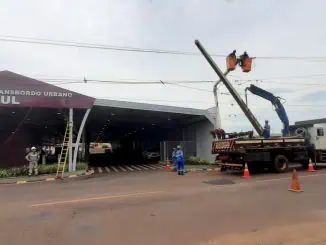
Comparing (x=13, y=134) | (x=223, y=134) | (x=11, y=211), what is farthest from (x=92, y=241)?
(x=13, y=134)

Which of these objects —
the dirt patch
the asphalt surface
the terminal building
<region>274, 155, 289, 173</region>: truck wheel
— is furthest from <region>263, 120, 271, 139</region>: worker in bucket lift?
the dirt patch

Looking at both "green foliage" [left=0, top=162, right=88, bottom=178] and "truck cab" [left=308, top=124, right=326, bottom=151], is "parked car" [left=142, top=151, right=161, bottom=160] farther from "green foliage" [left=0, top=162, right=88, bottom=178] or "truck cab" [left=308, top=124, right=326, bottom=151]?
"truck cab" [left=308, top=124, right=326, bottom=151]

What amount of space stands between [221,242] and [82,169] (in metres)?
19.0

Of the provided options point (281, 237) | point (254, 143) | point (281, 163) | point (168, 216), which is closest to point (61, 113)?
point (254, 143)

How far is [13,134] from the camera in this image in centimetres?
2927

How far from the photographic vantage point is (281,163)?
2008 cm

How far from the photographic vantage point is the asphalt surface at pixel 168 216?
705 cm

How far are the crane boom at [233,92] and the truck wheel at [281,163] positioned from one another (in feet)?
8.80

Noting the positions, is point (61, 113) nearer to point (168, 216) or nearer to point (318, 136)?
point (318, 136)

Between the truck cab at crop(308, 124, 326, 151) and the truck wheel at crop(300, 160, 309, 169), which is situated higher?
the truck cab at crop(308, 124, 326, 151)

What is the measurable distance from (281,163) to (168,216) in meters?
12.8

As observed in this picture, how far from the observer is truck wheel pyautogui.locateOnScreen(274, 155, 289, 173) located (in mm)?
19725

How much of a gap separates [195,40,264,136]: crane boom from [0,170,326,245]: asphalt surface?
8.89 meters

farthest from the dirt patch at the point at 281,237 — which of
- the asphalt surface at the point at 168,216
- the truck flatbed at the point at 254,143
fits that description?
the truck flatbed at the point at 254,143
